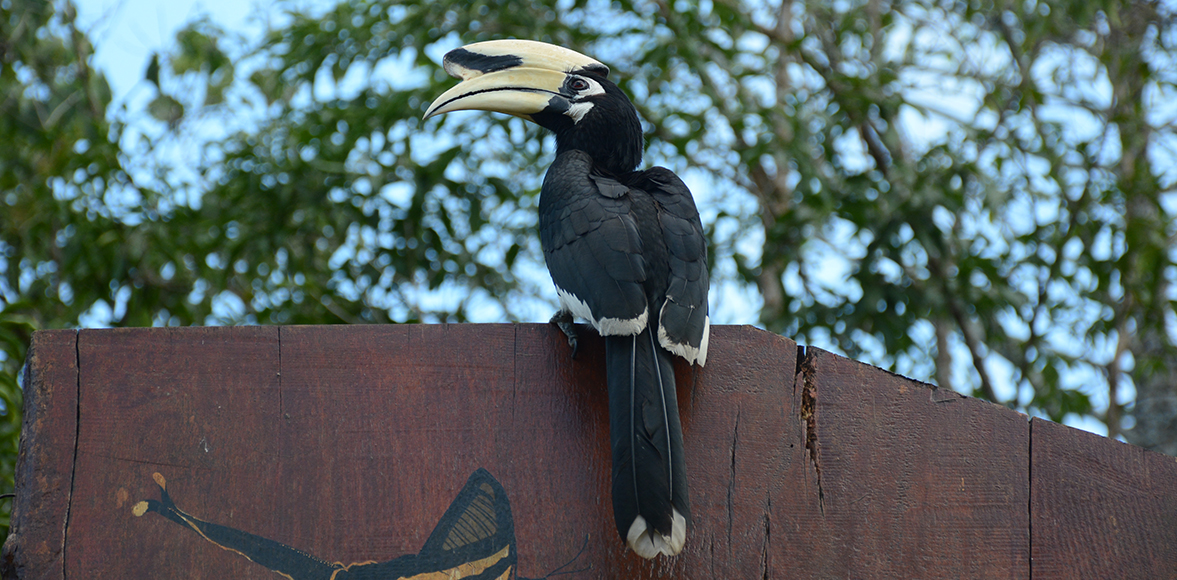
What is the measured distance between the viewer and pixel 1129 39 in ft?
15.6

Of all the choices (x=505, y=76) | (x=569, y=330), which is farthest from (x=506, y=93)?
(x=569, y=330)

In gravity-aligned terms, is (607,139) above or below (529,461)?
above

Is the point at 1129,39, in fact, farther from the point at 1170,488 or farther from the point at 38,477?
the point at 38,477

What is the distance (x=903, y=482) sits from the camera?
1.52 m

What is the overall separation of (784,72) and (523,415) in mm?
3865

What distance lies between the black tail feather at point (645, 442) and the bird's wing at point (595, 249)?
0.07 m

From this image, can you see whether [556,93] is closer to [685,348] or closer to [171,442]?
[685,348]

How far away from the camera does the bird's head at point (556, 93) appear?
212 cm

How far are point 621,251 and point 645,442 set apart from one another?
0.42 meters

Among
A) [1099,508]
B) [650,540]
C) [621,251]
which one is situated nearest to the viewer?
[650,540]

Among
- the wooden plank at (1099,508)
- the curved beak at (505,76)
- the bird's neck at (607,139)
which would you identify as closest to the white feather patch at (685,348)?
the wooden plank at (1099,508)

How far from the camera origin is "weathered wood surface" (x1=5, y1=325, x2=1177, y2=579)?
1.45 m

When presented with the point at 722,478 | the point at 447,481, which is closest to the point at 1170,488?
the point at 722,478

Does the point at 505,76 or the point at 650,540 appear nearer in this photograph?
the point at 650,540
